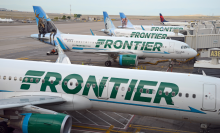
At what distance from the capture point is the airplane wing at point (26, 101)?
13044 millimetres

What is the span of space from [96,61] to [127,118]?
70.7ft

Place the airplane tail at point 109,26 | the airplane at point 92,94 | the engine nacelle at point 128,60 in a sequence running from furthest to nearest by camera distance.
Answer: the airplane tail at point 109,26
the engine nacelle at point 128,60
the airplane at point 92,94

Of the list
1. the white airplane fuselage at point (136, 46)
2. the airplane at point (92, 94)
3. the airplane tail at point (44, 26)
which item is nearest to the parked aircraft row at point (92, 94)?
the airplane at point (92, 94)

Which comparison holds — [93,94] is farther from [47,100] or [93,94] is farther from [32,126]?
[32,126]

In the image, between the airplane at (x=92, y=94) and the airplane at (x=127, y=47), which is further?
the airplane at (x=127, y=47)

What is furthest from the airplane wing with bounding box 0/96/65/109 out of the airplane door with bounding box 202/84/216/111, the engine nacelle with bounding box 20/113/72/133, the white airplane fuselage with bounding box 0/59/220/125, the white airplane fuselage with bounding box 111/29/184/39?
the white airplane fuselage with bounding box 111/29/184/39

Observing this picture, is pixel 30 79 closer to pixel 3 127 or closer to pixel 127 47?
pixel 3 127

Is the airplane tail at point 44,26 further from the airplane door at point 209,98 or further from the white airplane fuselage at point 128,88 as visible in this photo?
the airplane door at point 209,98

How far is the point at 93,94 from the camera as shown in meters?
14.6

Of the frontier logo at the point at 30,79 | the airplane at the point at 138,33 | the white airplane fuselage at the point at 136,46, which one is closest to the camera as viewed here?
the frontier logo at the point at 30,79

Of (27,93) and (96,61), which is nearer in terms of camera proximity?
(27,93)

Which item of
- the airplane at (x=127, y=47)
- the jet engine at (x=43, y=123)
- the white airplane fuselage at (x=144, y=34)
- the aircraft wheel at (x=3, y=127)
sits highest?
the white airplane fuselage at (x=144, y=34)

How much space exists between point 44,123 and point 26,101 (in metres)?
2.77

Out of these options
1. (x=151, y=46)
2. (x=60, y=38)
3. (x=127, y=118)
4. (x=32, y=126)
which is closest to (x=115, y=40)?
(x=151, y=46)
